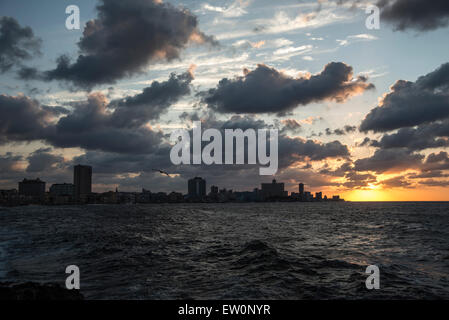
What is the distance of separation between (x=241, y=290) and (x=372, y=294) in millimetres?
7662

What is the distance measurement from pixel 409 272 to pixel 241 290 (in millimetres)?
14311

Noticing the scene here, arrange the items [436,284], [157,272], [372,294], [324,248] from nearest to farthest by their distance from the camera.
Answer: [372,294], [436,284], [157,272], [324,248]
